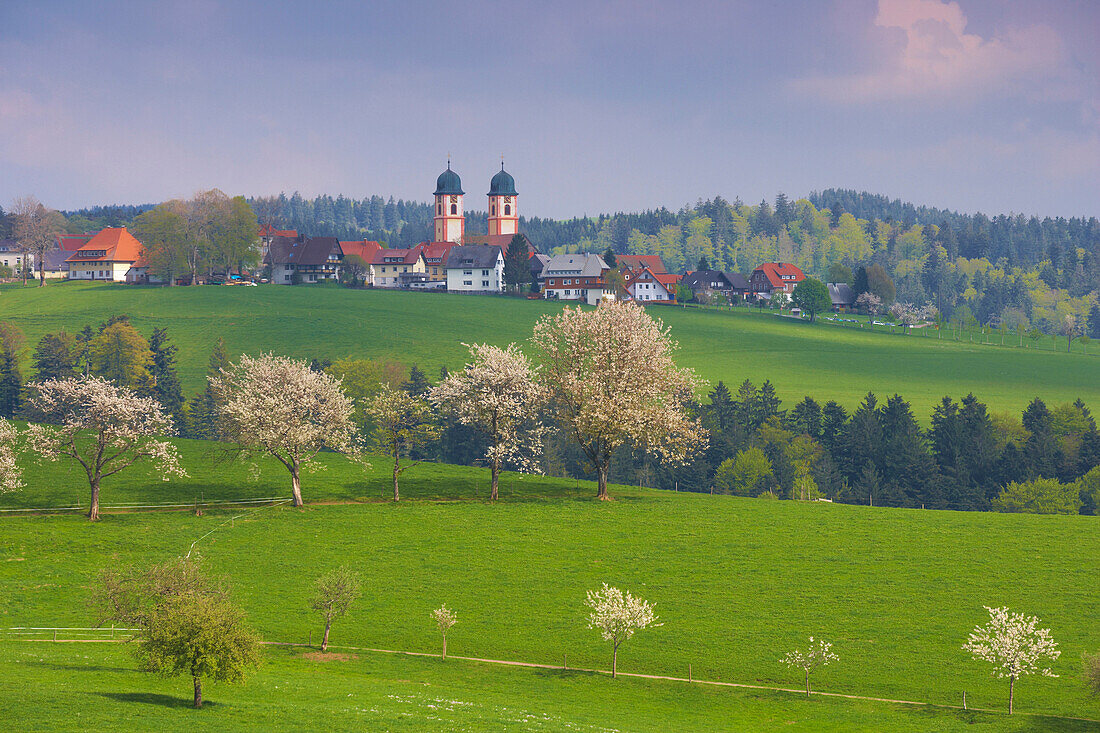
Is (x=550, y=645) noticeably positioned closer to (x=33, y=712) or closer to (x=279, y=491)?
(x=33, y=712)

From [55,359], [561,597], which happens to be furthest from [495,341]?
[561,597]

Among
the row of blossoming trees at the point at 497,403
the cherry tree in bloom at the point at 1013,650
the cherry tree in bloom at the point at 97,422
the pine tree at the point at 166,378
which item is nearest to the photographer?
the cherry tree in bloom at the point at 1013,650

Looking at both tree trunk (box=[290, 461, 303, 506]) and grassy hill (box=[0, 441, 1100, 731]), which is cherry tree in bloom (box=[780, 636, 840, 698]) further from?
tree trunk (box=[290, 461, 303, 506])

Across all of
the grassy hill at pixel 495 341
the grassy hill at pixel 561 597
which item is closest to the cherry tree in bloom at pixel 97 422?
the grassy hill at pixel 561 597

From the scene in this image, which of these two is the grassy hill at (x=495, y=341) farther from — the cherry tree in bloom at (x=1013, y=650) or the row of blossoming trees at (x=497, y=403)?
the cherry tree in bloom at (x=1013, y=650)

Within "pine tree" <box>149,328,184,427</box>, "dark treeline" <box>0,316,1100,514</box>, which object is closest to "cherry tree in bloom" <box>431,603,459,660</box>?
"dark treeline" <box>0,316,1100,514</box>
